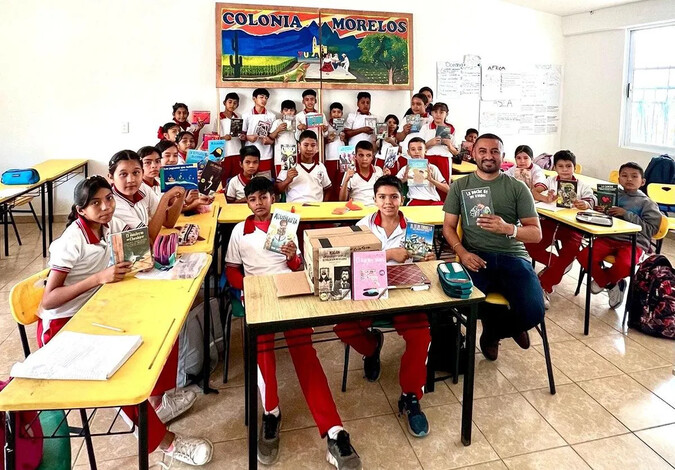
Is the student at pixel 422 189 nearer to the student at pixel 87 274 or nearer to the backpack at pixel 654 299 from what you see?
the backpack at pixel 654 299

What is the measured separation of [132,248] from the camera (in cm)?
210

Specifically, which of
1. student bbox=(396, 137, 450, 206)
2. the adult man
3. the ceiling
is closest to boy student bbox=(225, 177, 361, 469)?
the adult man

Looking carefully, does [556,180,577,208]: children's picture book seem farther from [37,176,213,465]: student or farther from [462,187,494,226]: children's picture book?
[37,176,213,465]: student

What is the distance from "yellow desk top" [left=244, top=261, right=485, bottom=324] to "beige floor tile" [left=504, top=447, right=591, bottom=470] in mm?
710

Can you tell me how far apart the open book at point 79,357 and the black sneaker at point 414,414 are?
131 cm

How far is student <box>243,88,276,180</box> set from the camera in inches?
223

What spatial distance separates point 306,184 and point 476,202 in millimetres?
1994

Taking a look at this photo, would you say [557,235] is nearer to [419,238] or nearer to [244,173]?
[419,238]

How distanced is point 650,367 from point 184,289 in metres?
2.62

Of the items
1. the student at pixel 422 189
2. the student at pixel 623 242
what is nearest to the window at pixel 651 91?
the student at pixel 623 242

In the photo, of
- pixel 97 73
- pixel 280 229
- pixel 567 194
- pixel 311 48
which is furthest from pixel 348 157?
pixel 97 73

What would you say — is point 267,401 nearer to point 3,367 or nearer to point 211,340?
point 211,340

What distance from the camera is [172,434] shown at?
2.07 meters

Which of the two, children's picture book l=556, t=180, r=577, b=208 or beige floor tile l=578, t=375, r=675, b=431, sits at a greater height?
children's picture book l=556, t=180, r=577, b=208
